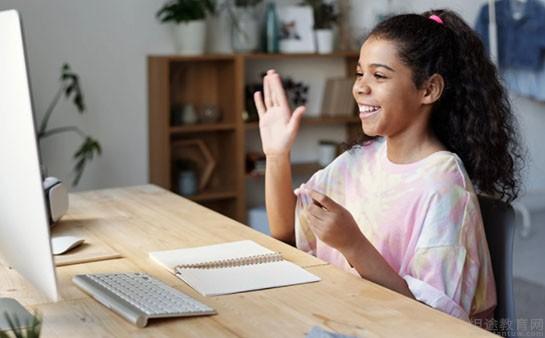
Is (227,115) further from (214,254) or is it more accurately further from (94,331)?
(94,331)

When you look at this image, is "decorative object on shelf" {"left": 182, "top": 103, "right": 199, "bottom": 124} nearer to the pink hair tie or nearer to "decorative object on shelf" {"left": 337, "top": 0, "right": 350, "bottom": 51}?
"decorative object on shelf" {"left": 337, "top": 0, "right": 350, "bottom": 51}

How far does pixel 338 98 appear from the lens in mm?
5016

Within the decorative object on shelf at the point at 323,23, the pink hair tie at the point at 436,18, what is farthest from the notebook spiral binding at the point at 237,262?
the decorative object on shelf at the point at 323,23

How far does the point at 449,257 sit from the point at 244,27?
3131mm

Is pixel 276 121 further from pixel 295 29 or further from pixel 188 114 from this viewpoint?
pixel 295 29

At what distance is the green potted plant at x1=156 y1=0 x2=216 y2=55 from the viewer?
14.6 feet

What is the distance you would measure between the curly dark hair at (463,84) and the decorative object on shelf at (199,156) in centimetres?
288

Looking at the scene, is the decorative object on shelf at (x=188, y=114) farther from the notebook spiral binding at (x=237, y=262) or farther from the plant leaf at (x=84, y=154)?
the notebook spiral binding at (x=237, y=262)

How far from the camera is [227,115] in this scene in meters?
4.73

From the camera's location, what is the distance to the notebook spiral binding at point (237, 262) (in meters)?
1.73

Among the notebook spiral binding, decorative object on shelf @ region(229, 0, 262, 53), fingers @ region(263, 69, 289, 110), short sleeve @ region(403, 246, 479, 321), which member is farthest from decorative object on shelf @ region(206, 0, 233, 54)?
short sleeve @ region(403, 246, 479, 321)

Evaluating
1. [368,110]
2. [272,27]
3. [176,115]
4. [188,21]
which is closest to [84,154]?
[176,115]

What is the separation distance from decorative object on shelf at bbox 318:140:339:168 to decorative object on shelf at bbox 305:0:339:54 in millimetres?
504

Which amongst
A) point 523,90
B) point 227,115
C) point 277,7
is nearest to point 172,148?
point 227,115
